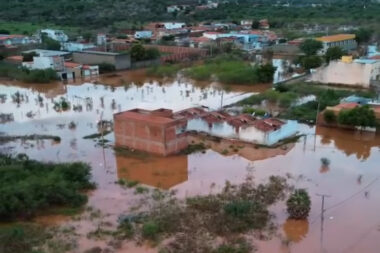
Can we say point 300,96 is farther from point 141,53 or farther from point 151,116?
point 141,53

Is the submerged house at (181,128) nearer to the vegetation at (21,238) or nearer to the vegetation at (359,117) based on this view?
the vegetation at (359,117)

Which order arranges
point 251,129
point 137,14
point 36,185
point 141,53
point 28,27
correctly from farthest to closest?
point 137,14 → point 28,27 → point 141,53 → point 251,129 → point 36,185

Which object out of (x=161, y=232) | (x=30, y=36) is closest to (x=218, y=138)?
(x=161, y=232)

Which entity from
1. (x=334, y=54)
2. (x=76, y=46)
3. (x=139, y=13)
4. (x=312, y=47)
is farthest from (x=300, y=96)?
(x=139, y=13)

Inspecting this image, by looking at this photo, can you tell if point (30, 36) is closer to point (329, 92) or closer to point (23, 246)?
point (329, 92)

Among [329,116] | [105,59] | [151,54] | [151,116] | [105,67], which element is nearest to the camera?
[151,116]

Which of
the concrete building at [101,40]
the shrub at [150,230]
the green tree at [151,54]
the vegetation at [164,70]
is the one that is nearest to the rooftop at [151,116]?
A: the shrub at [150,230]
